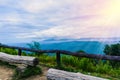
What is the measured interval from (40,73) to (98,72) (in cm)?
213

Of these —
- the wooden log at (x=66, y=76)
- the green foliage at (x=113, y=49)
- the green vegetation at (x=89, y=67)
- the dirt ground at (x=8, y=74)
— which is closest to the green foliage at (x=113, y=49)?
the green foliage at (x=113, y=49)

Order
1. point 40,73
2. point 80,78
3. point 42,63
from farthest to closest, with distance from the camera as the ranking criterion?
1. point 42,63
2. point 40,73
3. point 80,78

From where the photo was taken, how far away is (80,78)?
275 inches

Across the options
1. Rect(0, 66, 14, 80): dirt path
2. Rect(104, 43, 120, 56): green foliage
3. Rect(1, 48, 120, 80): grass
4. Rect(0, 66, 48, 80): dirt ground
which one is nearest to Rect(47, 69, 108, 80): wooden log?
Rect(0, 66, 48, 80): dirt ground

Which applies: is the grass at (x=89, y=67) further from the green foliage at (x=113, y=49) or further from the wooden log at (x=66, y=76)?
the green foliage at (x=113, y=49)

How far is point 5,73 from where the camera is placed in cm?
1027

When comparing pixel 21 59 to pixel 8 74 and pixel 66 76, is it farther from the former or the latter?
pixel 66 76

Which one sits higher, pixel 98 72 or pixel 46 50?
pixel 46 50

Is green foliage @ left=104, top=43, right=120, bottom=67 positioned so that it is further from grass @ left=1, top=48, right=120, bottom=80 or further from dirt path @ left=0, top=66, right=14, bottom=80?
dirt path @ left=0, top=66, right=14, bottom=80

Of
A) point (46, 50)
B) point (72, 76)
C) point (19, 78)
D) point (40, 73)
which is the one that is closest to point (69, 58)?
point (46, 50)

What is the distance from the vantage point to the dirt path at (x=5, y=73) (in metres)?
9.71

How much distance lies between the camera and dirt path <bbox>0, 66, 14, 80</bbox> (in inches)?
382

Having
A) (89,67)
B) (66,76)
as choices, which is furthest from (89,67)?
(66,76)

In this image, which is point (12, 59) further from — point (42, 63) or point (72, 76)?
point (72, 76)
